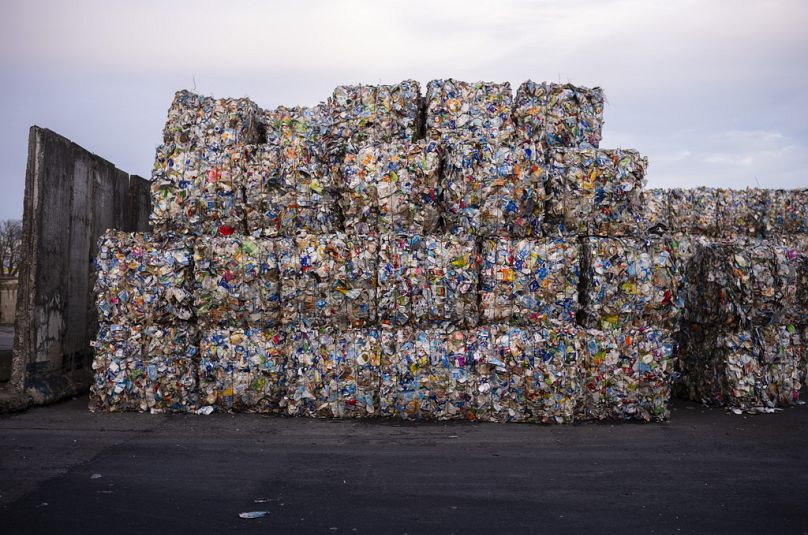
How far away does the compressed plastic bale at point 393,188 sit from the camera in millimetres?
5727

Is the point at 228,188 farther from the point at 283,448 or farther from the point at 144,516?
the point at 144,516

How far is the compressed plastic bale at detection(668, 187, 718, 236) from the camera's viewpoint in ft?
25.8

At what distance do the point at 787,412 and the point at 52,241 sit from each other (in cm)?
743

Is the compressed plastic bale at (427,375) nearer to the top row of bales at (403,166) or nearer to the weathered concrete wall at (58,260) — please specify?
the top row of bales at (403,166)

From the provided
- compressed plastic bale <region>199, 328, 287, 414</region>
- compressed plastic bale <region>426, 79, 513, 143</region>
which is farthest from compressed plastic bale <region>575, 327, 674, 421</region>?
compressed plastic bale <region>199, 328, 287, 414</region>

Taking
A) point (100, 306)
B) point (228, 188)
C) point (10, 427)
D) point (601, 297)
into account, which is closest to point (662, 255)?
point (601, 297)

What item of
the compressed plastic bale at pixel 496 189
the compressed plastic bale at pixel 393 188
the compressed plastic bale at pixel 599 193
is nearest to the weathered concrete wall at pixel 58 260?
the compressed plastic bale at pixel 393 188

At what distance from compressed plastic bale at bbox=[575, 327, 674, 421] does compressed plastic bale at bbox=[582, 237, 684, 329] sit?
0.41 feet

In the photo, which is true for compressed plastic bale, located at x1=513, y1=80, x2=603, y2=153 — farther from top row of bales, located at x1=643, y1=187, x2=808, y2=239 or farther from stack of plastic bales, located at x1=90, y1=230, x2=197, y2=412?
stack of plastic bales, located at x1=90, y1=230, x2=197, y2=412

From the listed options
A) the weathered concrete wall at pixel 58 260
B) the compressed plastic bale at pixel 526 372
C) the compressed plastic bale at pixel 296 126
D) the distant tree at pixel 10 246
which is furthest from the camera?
the distant tree at pixel 10 246

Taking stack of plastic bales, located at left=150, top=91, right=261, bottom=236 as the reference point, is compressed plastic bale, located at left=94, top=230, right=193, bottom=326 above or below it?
below

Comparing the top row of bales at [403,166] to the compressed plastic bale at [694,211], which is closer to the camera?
the top row of bales at [403,166]

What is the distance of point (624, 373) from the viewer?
18.3ft

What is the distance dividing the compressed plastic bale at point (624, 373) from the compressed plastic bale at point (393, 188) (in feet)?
6.10
